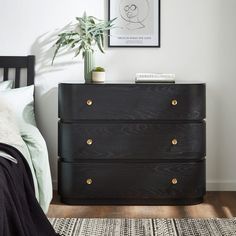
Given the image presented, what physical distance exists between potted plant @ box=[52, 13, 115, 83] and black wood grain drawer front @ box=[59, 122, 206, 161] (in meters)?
0.38

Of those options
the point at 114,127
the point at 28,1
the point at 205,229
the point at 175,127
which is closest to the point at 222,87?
the point at 175,127

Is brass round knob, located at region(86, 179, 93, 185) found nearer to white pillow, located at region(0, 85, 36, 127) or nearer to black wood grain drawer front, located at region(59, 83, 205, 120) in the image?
black wood grain drawer front, located at region(59, 83, 205, 120)

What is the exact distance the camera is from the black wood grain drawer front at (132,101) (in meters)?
3.35

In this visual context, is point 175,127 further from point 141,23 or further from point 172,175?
point 141,23

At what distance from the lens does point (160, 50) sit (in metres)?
3.74

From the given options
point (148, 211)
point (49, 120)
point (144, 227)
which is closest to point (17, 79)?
point (49, 120)

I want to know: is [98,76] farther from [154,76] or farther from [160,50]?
[160,50]

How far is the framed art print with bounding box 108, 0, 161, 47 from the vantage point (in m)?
3.69

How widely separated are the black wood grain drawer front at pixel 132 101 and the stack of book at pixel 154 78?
0.27 feet

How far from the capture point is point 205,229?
294 centimetres

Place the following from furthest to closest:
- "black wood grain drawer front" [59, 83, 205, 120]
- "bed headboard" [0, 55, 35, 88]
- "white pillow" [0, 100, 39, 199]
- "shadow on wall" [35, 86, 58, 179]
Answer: "shadow on wall" [35, 86, 58, 179], "bed headboard" [0, 55, 35, 88], "black wood grain drawer front" [59, 83, 205, 120], "white pillow" [0, 100, 39, 199]

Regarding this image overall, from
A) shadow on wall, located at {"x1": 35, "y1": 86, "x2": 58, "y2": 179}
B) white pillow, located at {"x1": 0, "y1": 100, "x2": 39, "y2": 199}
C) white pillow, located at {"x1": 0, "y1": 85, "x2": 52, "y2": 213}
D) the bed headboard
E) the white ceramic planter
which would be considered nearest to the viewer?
white pillow, located at {"x1": 0, "y1": 100, "x2": 39, "y2": 199}

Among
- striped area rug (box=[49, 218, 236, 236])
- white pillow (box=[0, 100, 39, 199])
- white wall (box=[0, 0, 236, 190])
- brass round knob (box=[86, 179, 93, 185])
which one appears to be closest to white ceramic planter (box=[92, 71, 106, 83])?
white wall (box=[0, 0, 236, 190])

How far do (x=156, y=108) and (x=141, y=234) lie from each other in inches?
34.4
